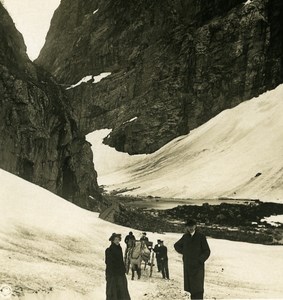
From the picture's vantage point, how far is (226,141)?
9506cm

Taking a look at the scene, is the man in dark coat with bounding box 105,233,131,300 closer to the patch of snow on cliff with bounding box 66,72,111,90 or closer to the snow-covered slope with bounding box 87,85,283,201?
the snow-covered slope with bounding box 87,85,283,201

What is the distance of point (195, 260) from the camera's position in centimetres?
905

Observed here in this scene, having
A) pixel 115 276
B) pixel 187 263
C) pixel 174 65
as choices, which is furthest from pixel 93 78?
pixel 187 263

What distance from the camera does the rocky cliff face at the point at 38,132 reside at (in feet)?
119

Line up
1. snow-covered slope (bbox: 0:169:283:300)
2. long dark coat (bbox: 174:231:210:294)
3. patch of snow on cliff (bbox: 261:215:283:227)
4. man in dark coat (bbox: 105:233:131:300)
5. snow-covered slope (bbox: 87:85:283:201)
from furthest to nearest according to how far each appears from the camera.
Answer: snow-covered slope (bbox: 87:85:283:201), patch of snow on cliff (bbox: 261:215:283:227), snow-covered slope (bbox: 0:169:283:300), man in dark coat (bbox: 105:233:131:300), long dark coat (bbox: 174:231:210:294)

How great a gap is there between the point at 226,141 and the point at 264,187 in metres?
30.3

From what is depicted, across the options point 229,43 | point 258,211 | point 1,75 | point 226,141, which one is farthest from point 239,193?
point 229,43

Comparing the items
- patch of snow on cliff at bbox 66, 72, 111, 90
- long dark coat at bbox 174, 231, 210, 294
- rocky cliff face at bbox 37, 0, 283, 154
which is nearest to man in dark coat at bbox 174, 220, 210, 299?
long dark coat at bbox 174, 231, 210, 294

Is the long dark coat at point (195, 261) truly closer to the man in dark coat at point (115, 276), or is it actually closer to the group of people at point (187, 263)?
the group of people at point (187, 263)

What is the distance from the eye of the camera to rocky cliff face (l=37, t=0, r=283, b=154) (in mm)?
111125

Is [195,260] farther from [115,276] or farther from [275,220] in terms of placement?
[275,220]

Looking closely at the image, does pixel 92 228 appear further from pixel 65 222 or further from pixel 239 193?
pixel 239 193

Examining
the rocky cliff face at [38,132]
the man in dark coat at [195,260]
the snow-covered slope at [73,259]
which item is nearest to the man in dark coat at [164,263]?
the snow-covered slope at [73,259]

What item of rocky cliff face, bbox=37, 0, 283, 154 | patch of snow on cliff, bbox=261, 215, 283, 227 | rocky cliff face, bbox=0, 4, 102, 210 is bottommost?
patch of snow on cliff, bbox=261, 215, 283, 227
